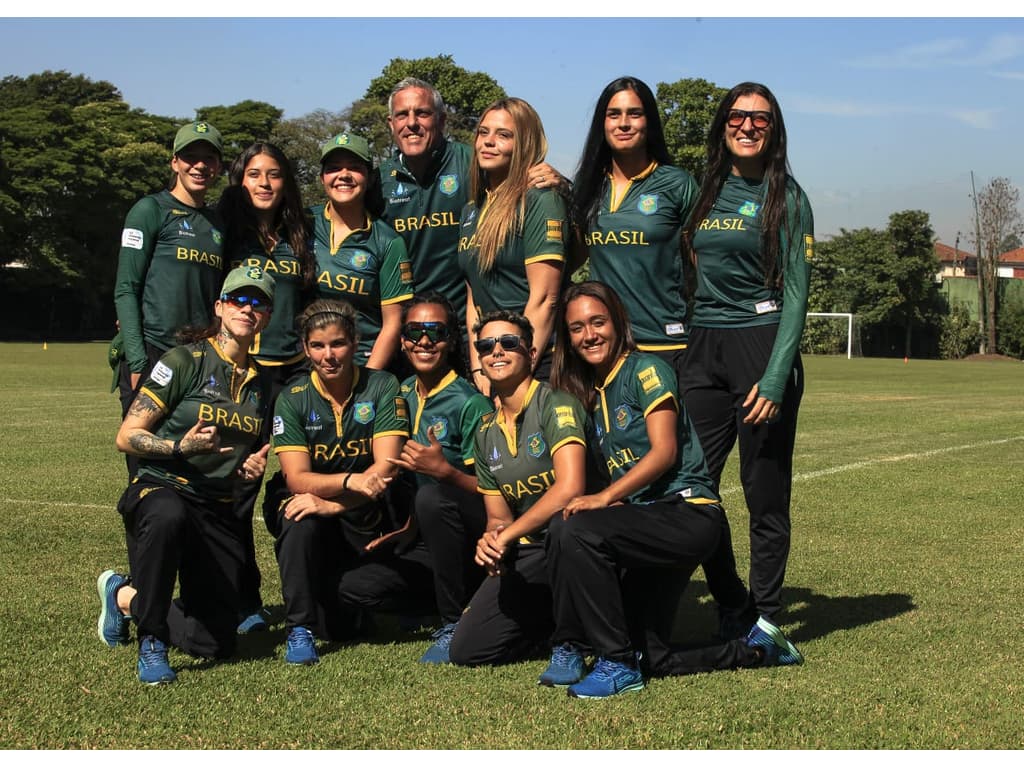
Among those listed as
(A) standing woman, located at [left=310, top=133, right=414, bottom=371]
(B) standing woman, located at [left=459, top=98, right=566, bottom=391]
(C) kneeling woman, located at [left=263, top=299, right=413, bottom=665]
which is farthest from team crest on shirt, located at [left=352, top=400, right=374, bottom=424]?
(B) standing woman, located at [left=459, top=98, right=566, bottom=391]

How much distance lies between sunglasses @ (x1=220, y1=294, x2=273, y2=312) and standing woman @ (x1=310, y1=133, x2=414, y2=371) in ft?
2.19

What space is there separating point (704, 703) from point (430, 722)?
0.99 m

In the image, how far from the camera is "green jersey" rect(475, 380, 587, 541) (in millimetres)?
5004

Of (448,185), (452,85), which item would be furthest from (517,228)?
(452,85)

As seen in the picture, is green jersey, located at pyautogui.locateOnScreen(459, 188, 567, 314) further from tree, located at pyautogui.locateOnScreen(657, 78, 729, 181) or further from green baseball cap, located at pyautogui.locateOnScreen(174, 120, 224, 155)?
tree, located at pyautogui.locateOnScreen(657, 78, 729, 181)

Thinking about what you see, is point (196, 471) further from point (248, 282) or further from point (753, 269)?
point (753, 269)

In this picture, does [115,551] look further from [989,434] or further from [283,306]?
[989,434]

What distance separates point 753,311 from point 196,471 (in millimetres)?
2438

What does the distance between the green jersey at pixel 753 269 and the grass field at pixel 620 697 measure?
1291mm

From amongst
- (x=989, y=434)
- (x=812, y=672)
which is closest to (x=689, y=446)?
(x=812, y=672)

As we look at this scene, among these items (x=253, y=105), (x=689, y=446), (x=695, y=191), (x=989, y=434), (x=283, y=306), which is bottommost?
(x=989, y=434)

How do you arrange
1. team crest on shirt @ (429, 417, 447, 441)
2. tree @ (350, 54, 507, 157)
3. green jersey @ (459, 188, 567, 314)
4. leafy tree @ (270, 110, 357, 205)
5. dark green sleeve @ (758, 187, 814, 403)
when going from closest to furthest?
dark green sleeve @ (758, 187, 814, 403) → green jersey @ (459, 188, 567, 314) → team crest on shirt @ (429, 417, 447, 441) → leafy tree @ (270, 110, 357, 205) → tree @ (350, 54, 507, 157)

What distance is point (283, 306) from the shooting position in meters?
5.99

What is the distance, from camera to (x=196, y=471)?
5.30 m
